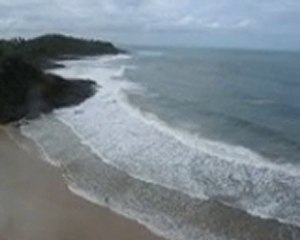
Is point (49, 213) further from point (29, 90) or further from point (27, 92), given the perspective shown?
point (29, 90)

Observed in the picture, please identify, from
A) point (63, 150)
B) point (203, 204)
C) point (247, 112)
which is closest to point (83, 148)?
point (63, 150)

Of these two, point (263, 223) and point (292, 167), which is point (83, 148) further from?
point (263, 223)

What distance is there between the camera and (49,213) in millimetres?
16703

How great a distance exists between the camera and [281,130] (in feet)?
93.6

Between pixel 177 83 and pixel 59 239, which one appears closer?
pixel 59 239

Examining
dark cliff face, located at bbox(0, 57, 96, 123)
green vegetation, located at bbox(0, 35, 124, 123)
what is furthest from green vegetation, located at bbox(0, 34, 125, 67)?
dark cliff face, located at bbox(0, 57, 96, 123)

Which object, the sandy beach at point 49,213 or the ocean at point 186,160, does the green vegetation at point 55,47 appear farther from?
the sandy beach at point 49,213

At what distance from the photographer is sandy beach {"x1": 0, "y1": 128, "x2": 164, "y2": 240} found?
15.2m

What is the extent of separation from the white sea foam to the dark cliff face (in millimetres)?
2758

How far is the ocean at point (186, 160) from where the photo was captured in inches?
647

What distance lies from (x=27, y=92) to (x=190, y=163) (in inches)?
629

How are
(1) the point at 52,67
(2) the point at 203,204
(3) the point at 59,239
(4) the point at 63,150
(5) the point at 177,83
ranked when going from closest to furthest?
(3) the point at 59,239 → (2) the point at 203,204 → (4) the point at 63,150 → (5) the point at 177,83 → (1) the point at 52,67

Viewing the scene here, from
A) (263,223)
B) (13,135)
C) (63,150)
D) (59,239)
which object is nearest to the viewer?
(59,239)

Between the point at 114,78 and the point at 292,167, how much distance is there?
37.3 meters
